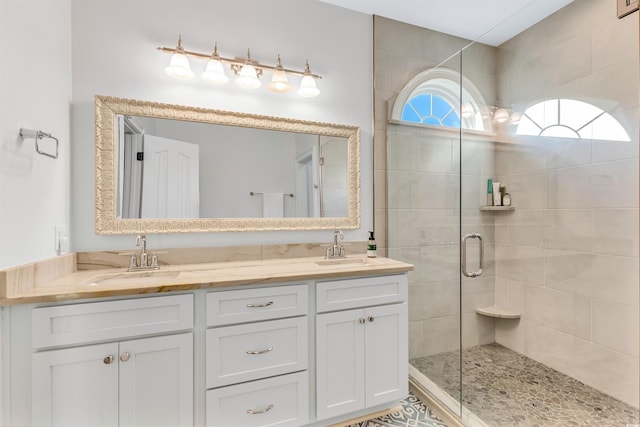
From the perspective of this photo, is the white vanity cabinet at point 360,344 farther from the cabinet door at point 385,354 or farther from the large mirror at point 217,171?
the large mirror at point 217,171

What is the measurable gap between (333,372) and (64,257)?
145 cm

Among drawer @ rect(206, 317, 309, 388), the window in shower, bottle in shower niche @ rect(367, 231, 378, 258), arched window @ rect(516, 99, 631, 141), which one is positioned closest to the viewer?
drawer @ rect(206, 317, 309, 388)

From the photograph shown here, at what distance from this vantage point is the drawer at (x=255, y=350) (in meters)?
1.33

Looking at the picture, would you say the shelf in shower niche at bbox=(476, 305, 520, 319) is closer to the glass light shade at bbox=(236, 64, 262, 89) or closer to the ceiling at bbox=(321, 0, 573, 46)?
the ceiling at bbox=(321, 0, 573, 46)

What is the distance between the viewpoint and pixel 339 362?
157 cm

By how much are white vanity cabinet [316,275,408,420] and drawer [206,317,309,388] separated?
112 mm

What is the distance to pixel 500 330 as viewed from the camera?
2148 mm

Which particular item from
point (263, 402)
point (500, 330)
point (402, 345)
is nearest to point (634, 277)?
point (500, 330)

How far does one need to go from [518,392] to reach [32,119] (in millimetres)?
2870

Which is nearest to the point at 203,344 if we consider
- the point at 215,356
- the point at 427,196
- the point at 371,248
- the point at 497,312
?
the point at 215,356

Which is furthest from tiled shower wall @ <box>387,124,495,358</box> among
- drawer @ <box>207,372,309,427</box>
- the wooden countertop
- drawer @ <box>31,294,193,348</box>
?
drawer @ <box>31,294,193,348</box>

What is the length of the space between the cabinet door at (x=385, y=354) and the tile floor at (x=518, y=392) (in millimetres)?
433

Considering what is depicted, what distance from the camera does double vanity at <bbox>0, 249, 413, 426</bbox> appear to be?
1.12 metres

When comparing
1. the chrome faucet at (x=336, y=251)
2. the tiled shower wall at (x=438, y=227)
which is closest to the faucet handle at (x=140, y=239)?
the chrome faucet at (x=336, y=251)
